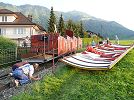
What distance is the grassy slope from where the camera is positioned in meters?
12.7

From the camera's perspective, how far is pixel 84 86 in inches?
546

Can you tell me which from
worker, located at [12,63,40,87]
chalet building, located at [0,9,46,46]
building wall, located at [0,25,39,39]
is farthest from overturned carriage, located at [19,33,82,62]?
building wall, located at [0,25,39,39]

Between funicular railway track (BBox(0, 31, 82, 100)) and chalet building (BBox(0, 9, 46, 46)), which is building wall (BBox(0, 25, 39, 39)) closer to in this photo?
chalet building (BBox(0, 9, 46, 46))

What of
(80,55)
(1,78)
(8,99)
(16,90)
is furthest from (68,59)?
(8,99)

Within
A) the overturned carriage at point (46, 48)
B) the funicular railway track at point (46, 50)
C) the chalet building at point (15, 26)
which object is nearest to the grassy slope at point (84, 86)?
the funicular railway track at point (46, 50)

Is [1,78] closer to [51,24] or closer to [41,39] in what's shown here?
[41,39]

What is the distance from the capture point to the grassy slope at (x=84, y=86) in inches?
499

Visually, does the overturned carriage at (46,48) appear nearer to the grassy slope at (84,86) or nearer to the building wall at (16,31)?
the grassy slope at (84,86)

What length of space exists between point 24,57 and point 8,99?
34.8 ft

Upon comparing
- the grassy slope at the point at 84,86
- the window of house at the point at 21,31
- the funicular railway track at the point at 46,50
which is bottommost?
the grassy slope at the point at 84,86

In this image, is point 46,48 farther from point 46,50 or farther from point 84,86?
point 84,86

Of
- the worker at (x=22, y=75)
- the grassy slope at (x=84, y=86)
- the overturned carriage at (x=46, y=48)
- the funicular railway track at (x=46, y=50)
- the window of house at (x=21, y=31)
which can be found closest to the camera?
the grassy slope at (x=84, y=86)

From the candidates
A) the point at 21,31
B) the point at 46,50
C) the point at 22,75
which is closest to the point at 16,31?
the point at 21,31

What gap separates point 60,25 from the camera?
79.6 meters
